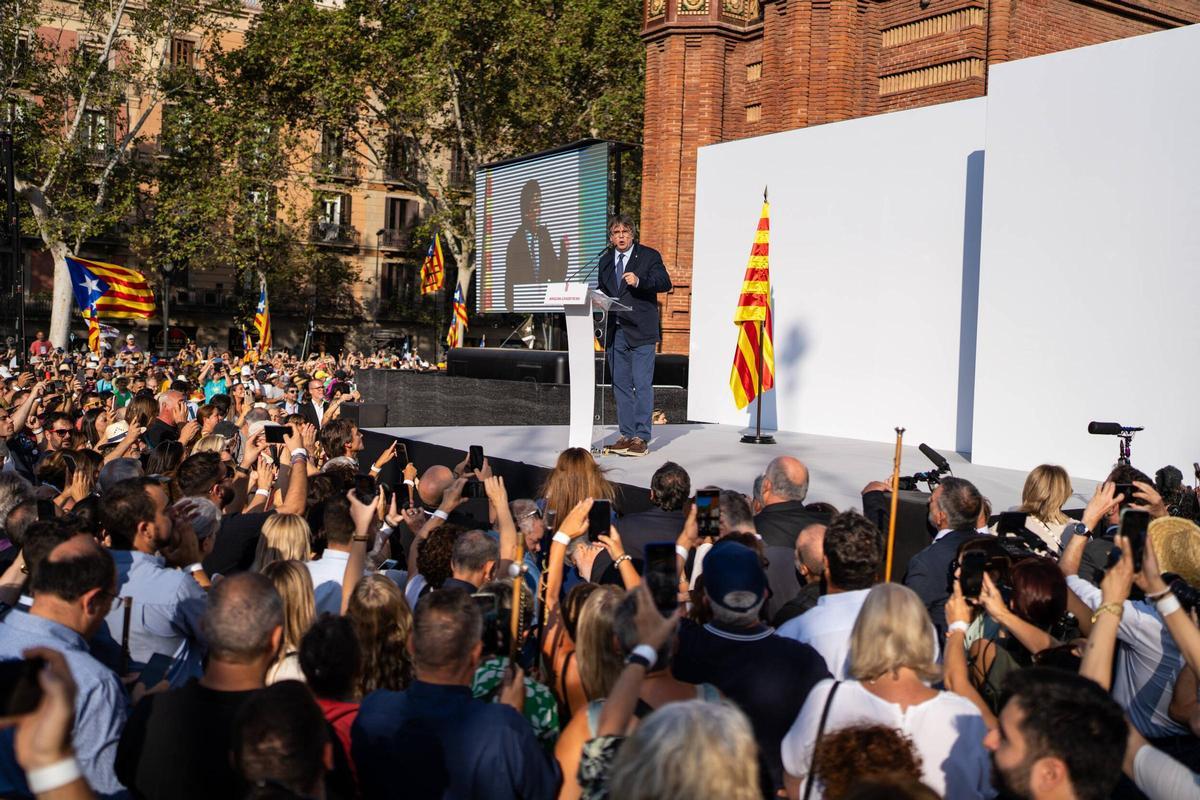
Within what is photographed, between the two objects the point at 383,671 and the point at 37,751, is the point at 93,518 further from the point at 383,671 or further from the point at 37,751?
the point at 37,751

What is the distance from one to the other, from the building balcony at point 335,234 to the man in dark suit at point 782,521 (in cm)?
4439

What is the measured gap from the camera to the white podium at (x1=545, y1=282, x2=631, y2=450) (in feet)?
28.2

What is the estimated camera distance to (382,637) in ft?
12.2

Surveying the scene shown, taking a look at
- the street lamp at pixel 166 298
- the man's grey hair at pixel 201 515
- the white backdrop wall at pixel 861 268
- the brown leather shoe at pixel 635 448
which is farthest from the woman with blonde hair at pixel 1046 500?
the street lamp at pixel 166 298

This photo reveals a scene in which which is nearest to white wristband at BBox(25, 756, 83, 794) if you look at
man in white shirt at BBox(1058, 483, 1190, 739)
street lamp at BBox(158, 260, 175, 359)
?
man in white shirt at BBox(1058, 483, 1190, 739)

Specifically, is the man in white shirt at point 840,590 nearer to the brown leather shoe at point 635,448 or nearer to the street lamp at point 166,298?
the brown leather shoe at point 635,448

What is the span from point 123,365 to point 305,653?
17.8m

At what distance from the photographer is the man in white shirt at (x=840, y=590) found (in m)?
3.79

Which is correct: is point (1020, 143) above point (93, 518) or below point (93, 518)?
above

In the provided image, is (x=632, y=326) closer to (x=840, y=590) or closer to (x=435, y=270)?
(x=840, y=590)

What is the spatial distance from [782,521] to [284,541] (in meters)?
2.21

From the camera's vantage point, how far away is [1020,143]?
10078 millimetres

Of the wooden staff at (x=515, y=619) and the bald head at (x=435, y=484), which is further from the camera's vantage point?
the bald head at (x=435, y=484)

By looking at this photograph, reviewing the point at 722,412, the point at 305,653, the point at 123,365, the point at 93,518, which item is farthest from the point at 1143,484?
the point at 123,365
